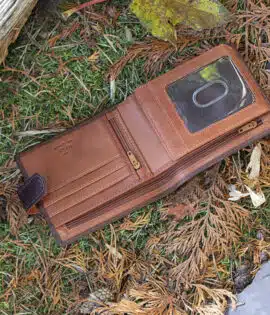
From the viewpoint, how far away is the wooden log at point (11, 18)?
2.49 m

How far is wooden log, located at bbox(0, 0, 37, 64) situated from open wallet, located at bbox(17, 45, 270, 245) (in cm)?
55

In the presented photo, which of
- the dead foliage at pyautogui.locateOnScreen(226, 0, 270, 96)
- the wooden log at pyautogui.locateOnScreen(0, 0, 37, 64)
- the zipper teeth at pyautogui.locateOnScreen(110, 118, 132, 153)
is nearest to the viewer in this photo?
the wooden log at pyautogui.locateOnScreen(0, 0, 37, 64)

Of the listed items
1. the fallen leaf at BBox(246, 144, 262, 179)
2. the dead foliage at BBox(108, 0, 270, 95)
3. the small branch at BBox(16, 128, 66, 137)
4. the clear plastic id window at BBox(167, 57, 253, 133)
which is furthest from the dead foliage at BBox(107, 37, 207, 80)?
the fallen leaf at BBox(246, 144, 262, 179)

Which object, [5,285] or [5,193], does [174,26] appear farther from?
[5,285]

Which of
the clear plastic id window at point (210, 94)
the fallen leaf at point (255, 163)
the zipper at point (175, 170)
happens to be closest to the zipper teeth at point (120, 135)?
the zipper at point (175, 170)

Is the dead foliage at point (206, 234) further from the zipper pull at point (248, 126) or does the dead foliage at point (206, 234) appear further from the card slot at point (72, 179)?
the card slot at point (72, 179)

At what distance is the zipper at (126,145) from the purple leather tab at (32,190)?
44 cm

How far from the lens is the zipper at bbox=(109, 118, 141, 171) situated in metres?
2.57

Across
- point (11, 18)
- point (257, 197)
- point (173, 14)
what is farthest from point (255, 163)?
point (11, 18)

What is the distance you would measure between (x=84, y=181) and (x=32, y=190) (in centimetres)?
26

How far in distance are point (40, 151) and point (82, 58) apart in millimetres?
562

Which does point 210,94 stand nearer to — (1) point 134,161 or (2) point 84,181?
(1) point 134,161

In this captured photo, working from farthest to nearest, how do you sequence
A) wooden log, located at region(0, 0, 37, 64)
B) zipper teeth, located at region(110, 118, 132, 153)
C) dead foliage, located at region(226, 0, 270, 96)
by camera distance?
dead foliage, located at region(226, 0, 270, 96)
zipper teeth, located at region(110, 118, 132, 153)
wooden log, located at region(0, 0, 37, 64)

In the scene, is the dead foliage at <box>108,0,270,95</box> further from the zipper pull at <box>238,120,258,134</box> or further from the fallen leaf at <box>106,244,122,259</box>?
the fallen leaf at <box>106,244,122,259</box>
